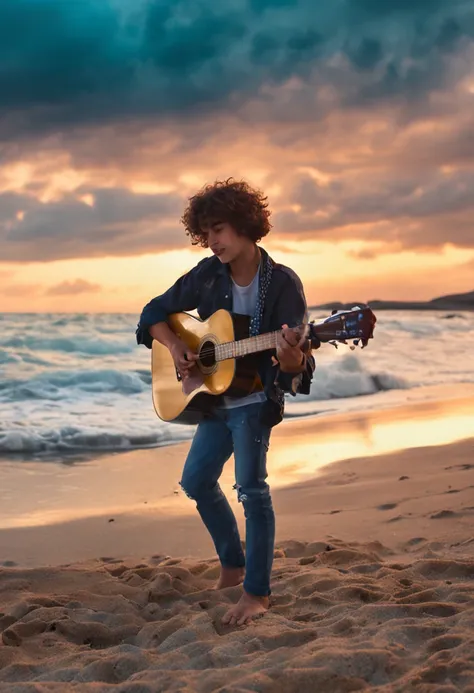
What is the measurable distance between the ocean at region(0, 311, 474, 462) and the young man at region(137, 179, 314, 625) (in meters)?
0.44

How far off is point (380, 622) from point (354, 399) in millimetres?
9411

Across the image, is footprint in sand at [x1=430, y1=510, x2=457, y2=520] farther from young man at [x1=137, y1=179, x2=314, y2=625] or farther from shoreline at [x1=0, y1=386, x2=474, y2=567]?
young man at [x1=137, y1=179, x2=314, y2=625]

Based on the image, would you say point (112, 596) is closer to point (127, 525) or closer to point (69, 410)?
point (127, 525)

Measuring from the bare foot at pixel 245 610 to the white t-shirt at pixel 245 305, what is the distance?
0.92 metres

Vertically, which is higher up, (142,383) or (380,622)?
(142,383)

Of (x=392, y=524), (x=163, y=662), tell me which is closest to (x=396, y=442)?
(x=392, y=524)

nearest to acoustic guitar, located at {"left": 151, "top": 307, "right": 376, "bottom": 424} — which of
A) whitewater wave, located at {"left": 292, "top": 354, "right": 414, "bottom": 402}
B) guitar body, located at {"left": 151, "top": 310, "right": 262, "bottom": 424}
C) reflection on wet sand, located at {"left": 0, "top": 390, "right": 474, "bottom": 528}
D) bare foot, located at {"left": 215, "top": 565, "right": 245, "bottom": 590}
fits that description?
guitar body, located at {"left": 151, "top": 310, "right": 262, "bottom": 424}

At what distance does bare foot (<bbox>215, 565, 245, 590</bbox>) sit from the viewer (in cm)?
447

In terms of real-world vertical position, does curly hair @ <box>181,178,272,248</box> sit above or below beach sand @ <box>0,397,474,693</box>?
above

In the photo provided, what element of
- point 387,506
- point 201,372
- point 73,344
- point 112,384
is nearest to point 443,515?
point 387,506

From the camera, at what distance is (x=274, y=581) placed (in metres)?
4.52

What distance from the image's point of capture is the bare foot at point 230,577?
176 inches

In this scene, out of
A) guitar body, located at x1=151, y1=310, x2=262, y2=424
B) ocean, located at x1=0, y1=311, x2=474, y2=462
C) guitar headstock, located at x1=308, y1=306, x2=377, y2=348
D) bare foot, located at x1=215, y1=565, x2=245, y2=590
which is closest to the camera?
guitar headstock, located at x1=308, y1=306, x2=377, y2=348

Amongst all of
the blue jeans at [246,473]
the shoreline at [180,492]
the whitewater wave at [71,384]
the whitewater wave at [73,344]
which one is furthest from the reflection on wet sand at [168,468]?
the whitewater wave at [73,344]
